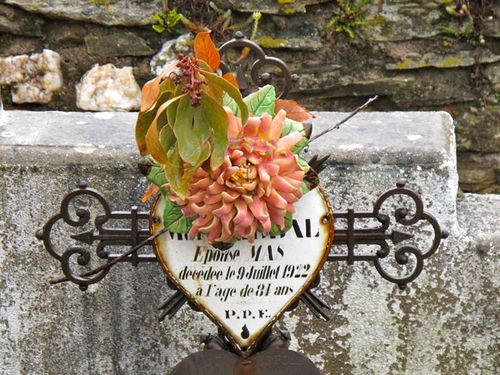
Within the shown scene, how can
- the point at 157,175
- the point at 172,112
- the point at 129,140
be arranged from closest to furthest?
the point at 172,112, the point at 157,175, the point at 129,140

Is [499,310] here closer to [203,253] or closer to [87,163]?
[203,253]

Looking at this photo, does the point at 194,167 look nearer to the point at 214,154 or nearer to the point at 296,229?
the point at 214,154

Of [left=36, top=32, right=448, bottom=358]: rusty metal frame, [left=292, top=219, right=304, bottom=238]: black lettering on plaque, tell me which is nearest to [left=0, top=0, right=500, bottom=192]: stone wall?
[left=36, top=32, right=448, bottom=358]: rusty metal frame

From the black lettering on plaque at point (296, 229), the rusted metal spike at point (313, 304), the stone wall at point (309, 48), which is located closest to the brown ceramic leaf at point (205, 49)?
the black lettering on plaque at point (296, 229)

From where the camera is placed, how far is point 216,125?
992 millimetres

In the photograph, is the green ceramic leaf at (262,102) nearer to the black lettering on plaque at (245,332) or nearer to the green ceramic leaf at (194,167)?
the green ceramic leaf at (194,167)

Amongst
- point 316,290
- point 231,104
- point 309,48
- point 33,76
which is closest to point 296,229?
point 231,104

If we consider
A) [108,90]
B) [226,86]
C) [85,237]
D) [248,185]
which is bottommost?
[108,90]

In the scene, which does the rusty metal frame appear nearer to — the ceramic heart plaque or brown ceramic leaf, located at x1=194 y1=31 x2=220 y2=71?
the ceramic heart plaque

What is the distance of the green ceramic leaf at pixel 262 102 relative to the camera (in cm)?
111

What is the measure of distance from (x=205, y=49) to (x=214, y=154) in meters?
0.12

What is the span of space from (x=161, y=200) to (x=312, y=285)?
21 centimetres

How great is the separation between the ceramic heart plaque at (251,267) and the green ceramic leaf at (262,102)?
113mm

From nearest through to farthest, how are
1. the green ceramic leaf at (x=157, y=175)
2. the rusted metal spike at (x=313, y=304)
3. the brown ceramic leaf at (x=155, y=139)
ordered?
1. the brown ceramic leaf at (x=155, y=139)
2. the green ceramic leaf at (x=157, y=175)
3. the rusted metal spike at (x=313, y=304)
